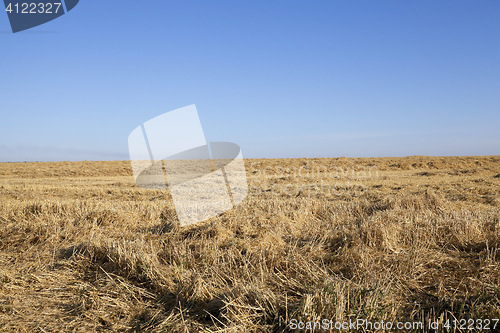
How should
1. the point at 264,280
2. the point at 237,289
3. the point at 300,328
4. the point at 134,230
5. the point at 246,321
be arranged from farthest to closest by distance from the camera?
the point at 134,230
the point at 264,280
the point at 237,289
the point at 246,321
the point at 300,328

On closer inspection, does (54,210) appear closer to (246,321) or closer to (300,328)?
(246,321)

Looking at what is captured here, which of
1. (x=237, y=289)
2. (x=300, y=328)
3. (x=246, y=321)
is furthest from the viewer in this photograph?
(x=237, y=289)

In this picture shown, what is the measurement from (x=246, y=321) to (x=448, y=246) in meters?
3.14

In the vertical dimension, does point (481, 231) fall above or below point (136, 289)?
above

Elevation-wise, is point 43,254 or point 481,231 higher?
point 481,231

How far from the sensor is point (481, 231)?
4309 millimetres

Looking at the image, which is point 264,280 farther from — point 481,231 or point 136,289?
point 481,231

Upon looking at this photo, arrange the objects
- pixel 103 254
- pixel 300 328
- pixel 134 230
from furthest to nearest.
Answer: pixel 134 230 < pixel 103 254 < pixel 300 328

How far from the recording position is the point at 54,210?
6.30 meters

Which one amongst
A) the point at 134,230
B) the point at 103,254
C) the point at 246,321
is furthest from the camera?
the point at 134,230

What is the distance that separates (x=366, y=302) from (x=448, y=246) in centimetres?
237


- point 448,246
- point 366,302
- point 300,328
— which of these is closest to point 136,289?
point 300,328

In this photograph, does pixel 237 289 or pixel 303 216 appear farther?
pixel 303 216

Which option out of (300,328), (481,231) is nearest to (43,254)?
(300,328)
